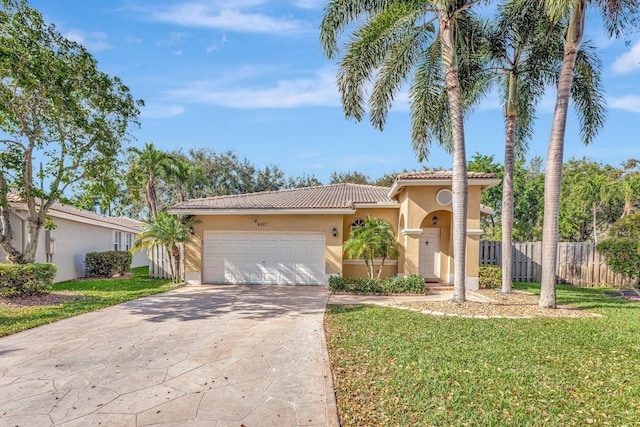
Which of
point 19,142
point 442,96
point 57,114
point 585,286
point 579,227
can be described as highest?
point 442,96

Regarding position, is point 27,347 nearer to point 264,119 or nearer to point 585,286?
point 264,119

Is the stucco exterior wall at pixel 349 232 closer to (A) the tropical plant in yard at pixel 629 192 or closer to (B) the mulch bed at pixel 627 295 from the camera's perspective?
(B) the mulch bed at pixel 627 295

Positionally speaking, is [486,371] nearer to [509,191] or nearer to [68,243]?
[509,191]

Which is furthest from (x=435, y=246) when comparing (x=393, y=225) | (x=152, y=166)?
(x=152, y=166)

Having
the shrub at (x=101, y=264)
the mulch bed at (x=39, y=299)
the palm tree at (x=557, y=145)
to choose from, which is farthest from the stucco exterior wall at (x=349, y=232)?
the shrub at (x=101, y=264)

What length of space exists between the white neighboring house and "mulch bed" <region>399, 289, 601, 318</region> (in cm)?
1496

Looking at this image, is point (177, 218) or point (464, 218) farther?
point (177, 218)

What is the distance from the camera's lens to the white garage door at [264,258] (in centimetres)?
1372

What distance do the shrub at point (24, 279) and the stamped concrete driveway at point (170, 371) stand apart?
3.69m

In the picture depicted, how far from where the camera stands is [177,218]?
45.2 feet

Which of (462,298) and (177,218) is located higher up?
(177,218)

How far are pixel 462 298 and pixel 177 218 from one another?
11715 millimetres

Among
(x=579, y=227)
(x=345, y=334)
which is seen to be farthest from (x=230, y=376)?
(x=579, y=227)

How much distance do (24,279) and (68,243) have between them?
6151mm
